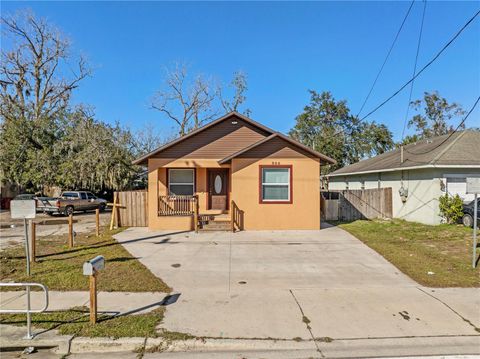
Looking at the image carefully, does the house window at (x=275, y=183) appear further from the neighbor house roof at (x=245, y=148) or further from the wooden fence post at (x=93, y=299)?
the wooden fence post at (x=93, y=299)

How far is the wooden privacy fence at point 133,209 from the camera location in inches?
564

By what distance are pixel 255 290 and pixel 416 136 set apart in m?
44.1

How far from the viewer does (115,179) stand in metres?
24.3

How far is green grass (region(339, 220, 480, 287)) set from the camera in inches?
272

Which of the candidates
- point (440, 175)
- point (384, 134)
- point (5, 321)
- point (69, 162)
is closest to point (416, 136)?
point (384, 134)

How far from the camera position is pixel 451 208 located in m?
13.6

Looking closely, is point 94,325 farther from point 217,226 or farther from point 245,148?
point 245,148

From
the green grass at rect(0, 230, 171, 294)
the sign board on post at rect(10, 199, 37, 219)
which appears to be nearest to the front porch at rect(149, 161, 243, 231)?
the green grass at rect(0, 230, 171, 294)

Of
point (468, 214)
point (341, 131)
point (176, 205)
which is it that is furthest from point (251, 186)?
point (341, 131)

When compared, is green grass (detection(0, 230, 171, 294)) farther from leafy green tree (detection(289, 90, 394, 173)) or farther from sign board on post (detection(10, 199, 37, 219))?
leafy green tree (detection(289, 90, 394, 173))

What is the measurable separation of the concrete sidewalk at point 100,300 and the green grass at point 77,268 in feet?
0.85

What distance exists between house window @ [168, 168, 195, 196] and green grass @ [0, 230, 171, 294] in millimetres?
4571

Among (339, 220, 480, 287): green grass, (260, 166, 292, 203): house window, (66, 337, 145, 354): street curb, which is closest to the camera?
(66, 337, 145, 354): street curb

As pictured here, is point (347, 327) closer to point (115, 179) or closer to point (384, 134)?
point (115, 179)
